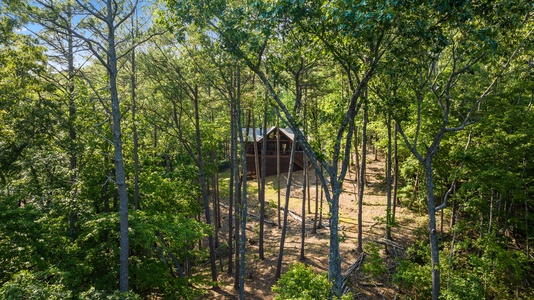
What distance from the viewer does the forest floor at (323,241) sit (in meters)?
12.3

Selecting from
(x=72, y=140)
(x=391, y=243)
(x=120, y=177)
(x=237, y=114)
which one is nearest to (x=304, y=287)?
(x=120, y=177)

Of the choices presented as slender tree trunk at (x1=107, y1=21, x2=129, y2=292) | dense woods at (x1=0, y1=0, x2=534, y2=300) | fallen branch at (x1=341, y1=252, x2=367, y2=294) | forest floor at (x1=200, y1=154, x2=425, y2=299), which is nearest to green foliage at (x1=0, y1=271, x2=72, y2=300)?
dense woods at (x1=0, y1=0, x2=534, y2=300)

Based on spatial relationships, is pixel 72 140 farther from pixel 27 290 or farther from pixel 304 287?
pixel 304 287

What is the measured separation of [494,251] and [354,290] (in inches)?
202

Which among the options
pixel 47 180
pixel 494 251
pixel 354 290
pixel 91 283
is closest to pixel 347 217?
pixel 354 290

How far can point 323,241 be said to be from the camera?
16.2 meters

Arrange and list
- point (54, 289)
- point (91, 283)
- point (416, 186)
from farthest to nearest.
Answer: point (416, 186)
point (91, 283)
point (54, 289)

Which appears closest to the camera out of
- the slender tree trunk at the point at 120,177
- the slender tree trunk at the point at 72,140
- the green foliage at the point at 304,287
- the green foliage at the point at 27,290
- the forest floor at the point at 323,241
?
the green foliage at the point at 27,290

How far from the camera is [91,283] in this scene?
27.2 feet

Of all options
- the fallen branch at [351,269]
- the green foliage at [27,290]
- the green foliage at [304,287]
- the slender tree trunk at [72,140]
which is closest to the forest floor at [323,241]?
the fallen branch at [351,269]

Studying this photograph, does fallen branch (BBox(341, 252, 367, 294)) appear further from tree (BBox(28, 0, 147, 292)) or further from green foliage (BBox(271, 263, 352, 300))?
tree (BBox(28, 0, 147, 292))

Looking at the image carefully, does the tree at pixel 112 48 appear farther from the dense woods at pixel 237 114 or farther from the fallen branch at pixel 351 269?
the fallen branch at pixel 351 269

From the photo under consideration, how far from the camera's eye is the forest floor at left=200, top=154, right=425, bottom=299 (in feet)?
40.4

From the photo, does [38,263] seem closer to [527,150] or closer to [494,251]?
[494,251]
